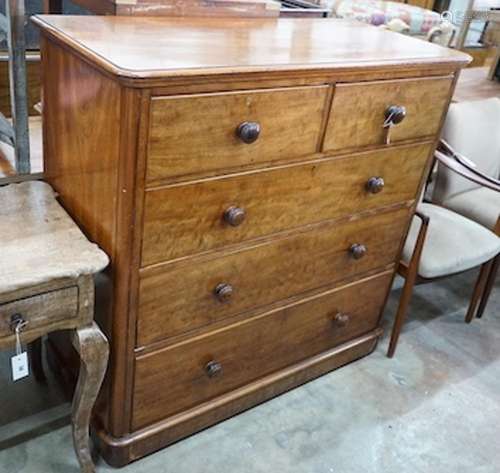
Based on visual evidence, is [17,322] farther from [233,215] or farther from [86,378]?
[233,215]

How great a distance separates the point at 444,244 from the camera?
2.04 metres

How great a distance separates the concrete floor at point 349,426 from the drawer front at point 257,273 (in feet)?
1.39

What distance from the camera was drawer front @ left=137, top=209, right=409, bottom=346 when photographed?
1407mm

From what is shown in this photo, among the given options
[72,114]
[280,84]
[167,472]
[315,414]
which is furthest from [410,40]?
[167,472]

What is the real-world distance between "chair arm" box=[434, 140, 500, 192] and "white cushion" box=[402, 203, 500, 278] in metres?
0.17

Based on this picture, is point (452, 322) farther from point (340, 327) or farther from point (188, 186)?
point (188, 186)

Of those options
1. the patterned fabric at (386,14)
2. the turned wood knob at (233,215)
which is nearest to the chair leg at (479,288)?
the turned wood knob at (233,215)

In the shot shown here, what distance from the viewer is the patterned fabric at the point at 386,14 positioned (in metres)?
4.13

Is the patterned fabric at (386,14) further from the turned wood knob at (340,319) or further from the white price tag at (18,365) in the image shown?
the white price tag at (18,365)

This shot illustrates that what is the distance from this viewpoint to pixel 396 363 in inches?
85.5

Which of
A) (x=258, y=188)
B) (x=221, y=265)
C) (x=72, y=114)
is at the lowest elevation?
(x=221, y=265)

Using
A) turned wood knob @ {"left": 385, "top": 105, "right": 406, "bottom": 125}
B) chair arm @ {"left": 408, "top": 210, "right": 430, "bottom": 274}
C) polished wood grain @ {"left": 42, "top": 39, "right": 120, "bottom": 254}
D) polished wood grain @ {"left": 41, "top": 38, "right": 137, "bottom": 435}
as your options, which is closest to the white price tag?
→ polished wood grain @ {"left": 41, "top": 38, "right": 137, "bottom": 435}

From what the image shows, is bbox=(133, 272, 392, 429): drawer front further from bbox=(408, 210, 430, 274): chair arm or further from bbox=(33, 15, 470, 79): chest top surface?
bbox=(33, 15, 470, 79): chest top surface

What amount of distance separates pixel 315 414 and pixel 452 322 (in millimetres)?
875
